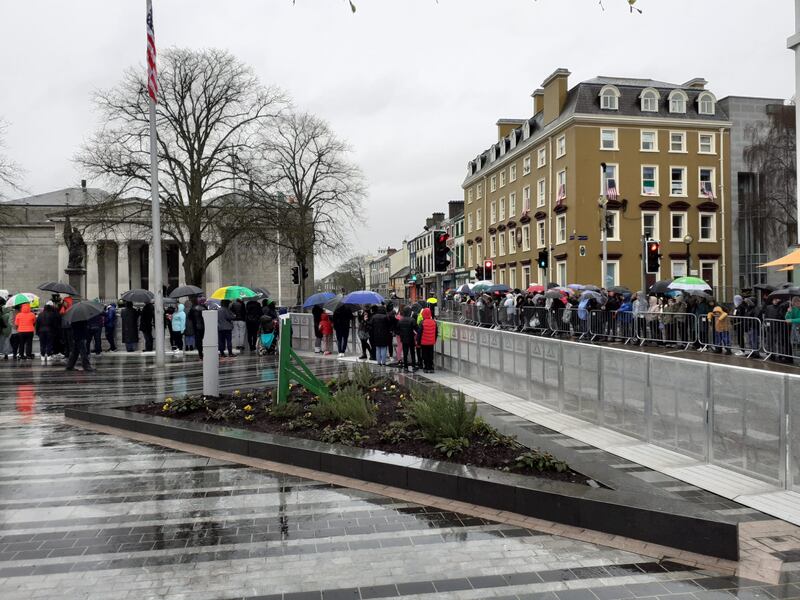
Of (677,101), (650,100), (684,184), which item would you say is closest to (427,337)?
(684,184)

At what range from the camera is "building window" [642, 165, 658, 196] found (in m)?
44.1

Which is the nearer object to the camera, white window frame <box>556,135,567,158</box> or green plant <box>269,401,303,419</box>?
green plant <box>269,401,303,419</box>

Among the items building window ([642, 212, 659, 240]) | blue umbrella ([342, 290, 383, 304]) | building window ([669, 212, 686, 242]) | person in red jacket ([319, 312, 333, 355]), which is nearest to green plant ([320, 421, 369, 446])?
blue umbrella ([342, 290, 383, 304])

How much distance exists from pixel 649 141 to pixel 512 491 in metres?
44.0

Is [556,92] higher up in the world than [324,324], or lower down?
higher up

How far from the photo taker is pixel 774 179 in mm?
41812

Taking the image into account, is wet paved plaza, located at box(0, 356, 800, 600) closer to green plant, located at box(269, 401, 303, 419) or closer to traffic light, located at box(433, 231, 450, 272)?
green plant, located at box(269, 401, 303, 419)

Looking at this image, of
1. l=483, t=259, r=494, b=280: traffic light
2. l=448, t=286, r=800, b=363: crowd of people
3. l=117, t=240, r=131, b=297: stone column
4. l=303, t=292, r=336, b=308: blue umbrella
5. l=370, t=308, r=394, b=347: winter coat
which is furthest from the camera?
l=117, t=240, r=131, b=297: stone column

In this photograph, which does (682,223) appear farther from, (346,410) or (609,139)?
(346,410)

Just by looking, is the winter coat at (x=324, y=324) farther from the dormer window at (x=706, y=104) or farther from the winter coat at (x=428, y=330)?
the dormer window at (x=706, y=104)

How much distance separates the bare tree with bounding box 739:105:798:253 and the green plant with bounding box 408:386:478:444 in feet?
139

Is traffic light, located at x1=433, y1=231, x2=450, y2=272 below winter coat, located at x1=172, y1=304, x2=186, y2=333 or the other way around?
the other way around

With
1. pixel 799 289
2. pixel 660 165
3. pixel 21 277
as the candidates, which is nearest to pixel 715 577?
pixel 799 289

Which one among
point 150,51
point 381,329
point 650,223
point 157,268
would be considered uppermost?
point 150,51
